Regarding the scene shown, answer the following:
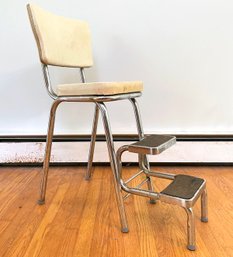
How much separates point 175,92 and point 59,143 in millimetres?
741

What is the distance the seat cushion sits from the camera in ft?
2.62

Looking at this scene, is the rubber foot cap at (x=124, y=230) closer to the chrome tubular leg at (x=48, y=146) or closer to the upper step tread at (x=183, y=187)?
the upper step tread at (x=183, y=187)

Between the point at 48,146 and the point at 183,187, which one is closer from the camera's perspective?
the point at 183,187

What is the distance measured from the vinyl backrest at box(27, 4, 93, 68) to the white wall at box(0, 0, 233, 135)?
242 mm

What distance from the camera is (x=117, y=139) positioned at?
1.45m

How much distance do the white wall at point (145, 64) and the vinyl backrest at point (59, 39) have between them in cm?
24

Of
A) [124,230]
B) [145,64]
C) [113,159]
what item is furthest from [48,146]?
[145,64]

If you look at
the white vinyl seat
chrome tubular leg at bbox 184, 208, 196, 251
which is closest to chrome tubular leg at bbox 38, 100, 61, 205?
the white vinyl seat

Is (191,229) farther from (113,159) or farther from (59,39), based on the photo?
(59,39)

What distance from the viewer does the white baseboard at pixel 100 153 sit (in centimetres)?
144

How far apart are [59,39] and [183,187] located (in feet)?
2.48

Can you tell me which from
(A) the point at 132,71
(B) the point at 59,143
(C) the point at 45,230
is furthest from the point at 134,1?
(C) the point at 45,230

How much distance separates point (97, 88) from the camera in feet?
2.64

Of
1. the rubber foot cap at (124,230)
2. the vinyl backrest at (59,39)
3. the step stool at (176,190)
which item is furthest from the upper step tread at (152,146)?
the vinyl backrest at (59,39)
